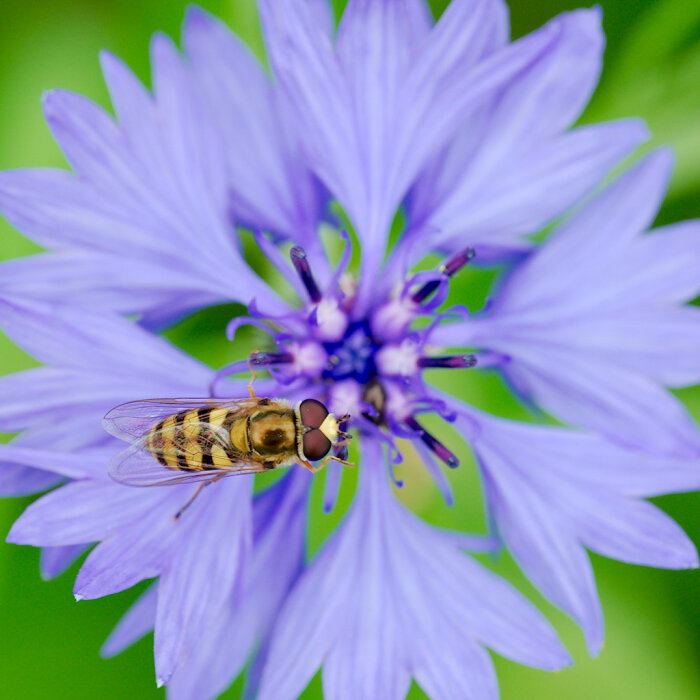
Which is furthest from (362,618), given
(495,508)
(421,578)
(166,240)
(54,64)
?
→ (54,64)

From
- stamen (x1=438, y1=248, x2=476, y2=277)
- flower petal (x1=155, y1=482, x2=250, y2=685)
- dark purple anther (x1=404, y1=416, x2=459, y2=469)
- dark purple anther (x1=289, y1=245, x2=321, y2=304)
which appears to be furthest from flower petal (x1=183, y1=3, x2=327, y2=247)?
flower petal (x1=155, y1=482, x2=250, y2=685)

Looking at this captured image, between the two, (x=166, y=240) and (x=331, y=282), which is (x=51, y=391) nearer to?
(x=166, y=240)

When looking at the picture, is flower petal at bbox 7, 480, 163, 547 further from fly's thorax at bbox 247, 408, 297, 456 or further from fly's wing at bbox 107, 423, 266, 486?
fly's thorax at bbox 247, 408, 297, 456

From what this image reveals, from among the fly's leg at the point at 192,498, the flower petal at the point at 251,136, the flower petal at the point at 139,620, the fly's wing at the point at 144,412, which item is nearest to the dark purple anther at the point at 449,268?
the flower petal at the point at 251,136

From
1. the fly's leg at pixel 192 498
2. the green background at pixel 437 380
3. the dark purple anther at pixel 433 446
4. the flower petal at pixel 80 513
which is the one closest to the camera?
the flower petal at pixel 80 513

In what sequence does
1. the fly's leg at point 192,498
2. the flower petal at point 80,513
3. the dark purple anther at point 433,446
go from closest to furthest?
the flower petal at point 80,513 < the fly's leg at point 192,498 < the dark purple anther at point 433,446

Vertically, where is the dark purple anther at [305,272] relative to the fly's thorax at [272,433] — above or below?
above

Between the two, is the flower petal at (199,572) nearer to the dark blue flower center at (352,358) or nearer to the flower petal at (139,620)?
the flower petal at (139,620)
